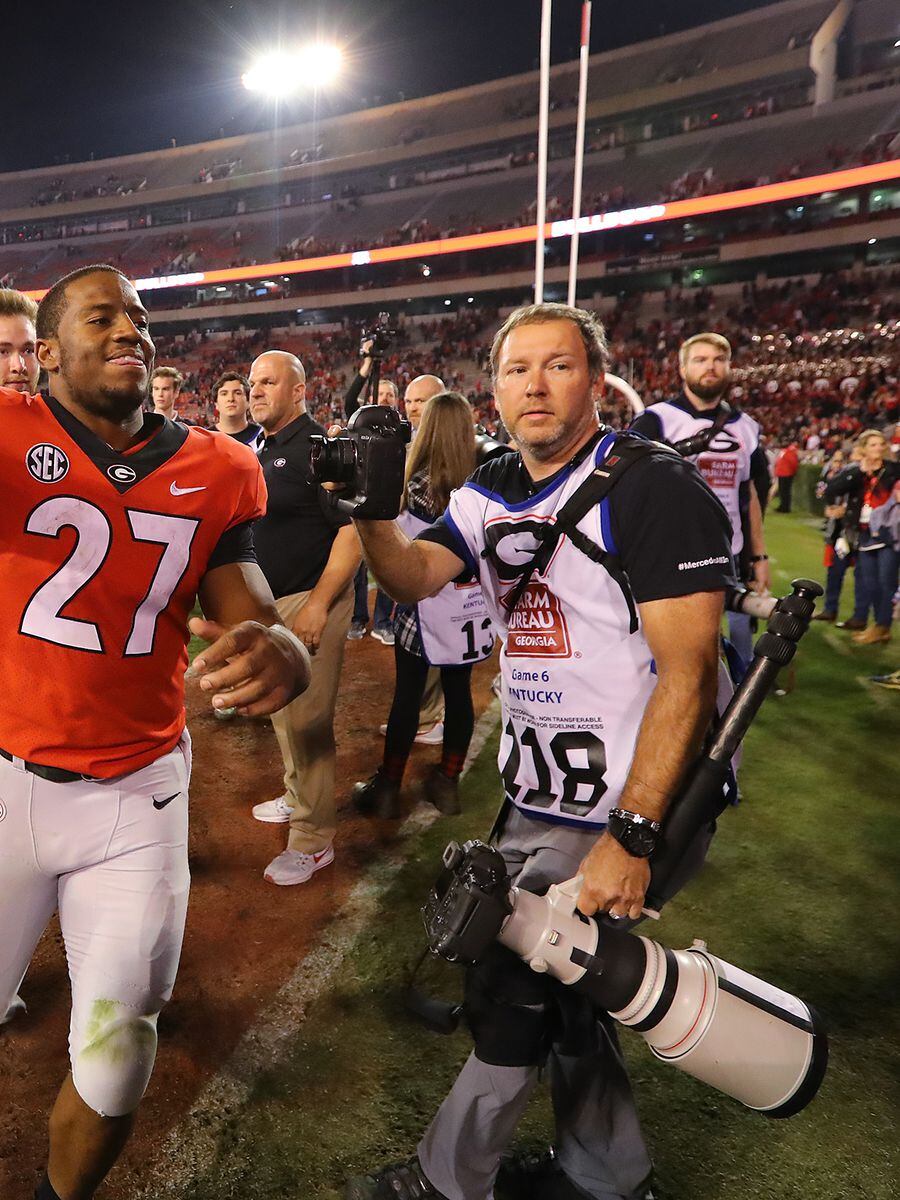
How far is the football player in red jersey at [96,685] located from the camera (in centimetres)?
181

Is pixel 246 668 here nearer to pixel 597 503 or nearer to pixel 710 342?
pixel 597 503

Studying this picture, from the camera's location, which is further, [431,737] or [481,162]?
[481,162]

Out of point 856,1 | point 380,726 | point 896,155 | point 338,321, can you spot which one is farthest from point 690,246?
point 380,726

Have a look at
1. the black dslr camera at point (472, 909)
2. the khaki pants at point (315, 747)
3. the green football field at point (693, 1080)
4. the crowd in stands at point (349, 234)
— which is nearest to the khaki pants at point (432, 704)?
the green football field at point (693, 1080)

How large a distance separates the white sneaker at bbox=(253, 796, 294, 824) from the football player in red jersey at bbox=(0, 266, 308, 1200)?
2163 millimetres

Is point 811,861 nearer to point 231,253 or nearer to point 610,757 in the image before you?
point 610,757

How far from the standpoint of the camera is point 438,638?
13.0ft

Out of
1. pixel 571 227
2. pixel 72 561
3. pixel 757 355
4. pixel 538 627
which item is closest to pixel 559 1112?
pixel 538 627

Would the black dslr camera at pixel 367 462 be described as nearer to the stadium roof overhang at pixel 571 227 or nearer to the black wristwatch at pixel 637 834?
the black wristwatch at pixel 637 834

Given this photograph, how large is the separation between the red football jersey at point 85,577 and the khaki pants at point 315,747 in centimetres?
158

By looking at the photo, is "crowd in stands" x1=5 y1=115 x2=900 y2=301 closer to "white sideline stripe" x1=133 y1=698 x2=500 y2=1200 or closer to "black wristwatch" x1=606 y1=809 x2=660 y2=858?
"white sideline stripe" x1=133 y1=698 x2=500 y2=1200

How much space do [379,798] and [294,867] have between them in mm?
714

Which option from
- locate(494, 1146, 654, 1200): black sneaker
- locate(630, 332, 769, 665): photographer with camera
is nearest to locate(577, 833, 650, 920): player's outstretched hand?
locate(494, 1146, 654, 1200): black sneaker

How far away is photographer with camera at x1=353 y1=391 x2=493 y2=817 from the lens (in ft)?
12.8
